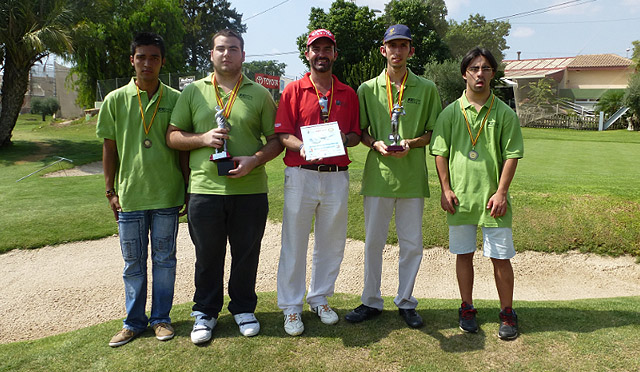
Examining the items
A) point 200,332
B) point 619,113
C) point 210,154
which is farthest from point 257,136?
point 619,113

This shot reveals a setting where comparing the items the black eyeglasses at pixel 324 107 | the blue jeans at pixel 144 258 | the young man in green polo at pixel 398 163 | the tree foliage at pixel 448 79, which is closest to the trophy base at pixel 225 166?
the blue jeans at pixel 144 258

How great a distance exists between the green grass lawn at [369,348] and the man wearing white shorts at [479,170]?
25 cm

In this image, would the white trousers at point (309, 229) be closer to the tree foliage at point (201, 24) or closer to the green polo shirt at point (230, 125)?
the green polo shirt at point (230, 125)

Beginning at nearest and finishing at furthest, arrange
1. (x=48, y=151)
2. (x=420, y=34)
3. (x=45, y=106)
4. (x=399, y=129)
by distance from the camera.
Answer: (x=399, y=129) < (x=48, y=151) < (x=420, y=34) < (x=45, y=106)

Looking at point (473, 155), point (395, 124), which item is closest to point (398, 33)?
point (395, 124)

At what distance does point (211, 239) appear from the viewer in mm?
3867

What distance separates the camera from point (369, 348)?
3.70 m

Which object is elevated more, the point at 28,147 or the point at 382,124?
the point at 382,124

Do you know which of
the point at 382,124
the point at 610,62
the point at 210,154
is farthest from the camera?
the point at 610,62

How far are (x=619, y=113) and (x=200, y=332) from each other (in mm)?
39015

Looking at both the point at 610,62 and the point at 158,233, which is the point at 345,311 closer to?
the point at 158,233

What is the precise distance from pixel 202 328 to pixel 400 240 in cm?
185

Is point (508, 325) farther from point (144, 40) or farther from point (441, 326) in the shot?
point (144, 40)

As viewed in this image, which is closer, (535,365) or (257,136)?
(535,365)
